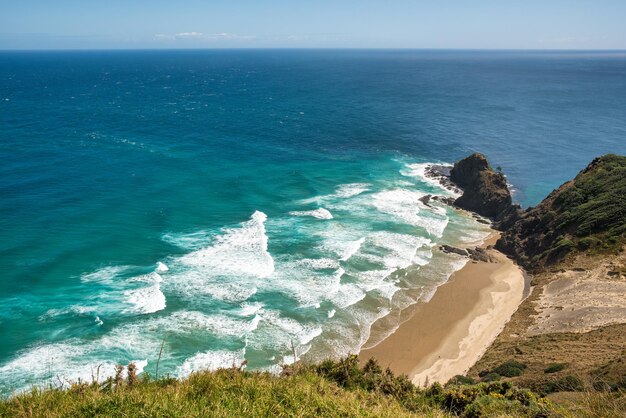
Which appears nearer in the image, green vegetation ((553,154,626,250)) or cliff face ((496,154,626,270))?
green vegetation ((553,154,626,250))

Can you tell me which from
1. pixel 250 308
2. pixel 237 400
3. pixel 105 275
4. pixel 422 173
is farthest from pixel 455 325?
pixel 422 173

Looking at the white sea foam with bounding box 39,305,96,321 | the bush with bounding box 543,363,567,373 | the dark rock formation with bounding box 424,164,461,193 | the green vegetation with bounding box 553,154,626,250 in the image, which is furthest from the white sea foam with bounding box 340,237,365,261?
the dark rock formation with bounding box 424,164,461,193

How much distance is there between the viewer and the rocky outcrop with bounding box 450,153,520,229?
53.1 meters

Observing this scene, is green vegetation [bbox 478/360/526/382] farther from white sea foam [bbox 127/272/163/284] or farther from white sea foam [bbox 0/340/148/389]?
white sea foam [bbox 127/272/163/284]

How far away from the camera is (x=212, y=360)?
28.0 meters

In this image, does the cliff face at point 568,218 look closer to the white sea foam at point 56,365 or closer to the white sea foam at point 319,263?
the white sea foam at point 319,263

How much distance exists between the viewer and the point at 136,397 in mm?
11031

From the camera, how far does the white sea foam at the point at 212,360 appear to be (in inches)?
1070

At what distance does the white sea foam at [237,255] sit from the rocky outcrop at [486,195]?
29.0m

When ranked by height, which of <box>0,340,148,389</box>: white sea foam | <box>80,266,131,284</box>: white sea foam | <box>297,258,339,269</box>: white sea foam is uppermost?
<box>80,266,131,284</box>: white sea foam

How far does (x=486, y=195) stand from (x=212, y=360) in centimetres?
4239

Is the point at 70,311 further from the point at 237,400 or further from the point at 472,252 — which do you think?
the point at 472,252

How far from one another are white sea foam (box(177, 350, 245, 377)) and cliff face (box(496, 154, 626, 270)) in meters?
30.1

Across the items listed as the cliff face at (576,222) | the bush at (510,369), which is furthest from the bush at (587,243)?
the bush at (510,369)
